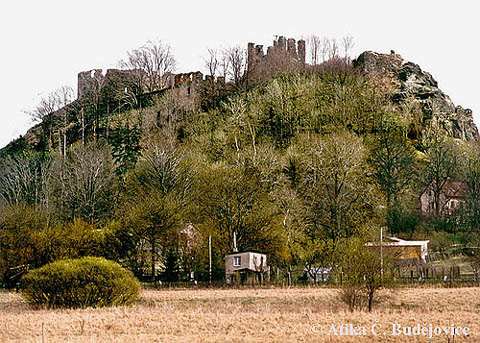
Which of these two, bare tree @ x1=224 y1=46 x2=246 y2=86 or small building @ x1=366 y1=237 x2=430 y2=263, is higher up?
bare tree @ x1=224 y1=46 x2=246 y2=86

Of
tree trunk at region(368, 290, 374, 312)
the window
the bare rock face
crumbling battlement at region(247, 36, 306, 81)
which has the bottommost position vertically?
tree trunk at region(368, 290, 374, 312)

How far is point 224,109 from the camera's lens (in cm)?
9369

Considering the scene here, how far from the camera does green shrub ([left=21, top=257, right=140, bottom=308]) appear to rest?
35.6 metres

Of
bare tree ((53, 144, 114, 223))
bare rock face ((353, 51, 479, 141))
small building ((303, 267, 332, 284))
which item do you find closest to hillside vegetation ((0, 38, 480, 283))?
bare tree ((53, 144, 114, 223))

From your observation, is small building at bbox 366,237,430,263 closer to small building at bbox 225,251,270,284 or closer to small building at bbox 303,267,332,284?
small building at bbox 303,267,332,284

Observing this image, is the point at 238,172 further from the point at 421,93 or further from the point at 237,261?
the point at 421,93

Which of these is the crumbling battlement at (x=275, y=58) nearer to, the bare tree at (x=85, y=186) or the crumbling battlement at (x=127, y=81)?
the crumbling battlement at (x=127, y=81)

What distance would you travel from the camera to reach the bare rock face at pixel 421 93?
92000mm

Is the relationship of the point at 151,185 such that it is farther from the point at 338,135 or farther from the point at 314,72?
the point at 314,72

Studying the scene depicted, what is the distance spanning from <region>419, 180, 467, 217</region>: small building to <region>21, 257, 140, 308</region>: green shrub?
4067 cm

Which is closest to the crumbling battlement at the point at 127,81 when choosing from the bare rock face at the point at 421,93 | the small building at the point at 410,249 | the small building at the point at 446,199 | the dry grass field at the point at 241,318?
the bare rock face at the point at 421,93

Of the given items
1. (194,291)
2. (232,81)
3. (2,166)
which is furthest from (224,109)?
(194,291)

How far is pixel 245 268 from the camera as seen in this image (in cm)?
5012

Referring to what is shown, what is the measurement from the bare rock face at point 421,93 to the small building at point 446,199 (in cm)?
1248
